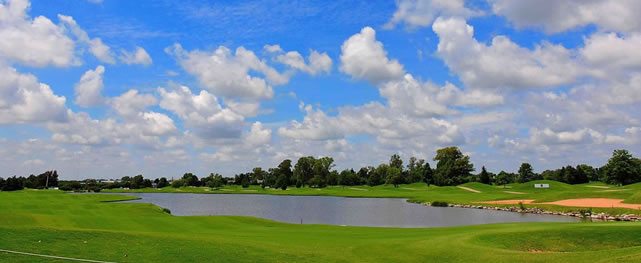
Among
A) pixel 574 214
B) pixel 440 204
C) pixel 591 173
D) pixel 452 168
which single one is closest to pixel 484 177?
pixel 452 168

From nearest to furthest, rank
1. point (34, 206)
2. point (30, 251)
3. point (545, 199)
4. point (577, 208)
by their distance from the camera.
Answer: point (30, 251) < point (34, 206) < point (577, 208) < point (545, 199)

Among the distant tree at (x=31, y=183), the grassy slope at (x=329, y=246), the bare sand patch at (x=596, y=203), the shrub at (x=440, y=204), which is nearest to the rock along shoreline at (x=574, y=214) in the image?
the shrub at (x=440, y=204)

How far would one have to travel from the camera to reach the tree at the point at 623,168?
129m

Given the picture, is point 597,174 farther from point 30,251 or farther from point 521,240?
point 30,251

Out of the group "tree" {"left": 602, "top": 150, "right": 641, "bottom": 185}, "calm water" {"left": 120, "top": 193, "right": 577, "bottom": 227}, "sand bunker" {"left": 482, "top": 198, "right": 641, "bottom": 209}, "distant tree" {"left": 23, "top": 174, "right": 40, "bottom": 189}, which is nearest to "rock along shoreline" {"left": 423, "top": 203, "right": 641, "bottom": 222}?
"calm water" {"left": 120, "top": 193, "right": 577, "bottom": 227}

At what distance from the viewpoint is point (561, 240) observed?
28.6 m

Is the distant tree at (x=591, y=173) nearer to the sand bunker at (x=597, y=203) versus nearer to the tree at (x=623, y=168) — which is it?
the tree at (x=623, y=168)

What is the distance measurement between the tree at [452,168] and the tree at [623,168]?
51189mm

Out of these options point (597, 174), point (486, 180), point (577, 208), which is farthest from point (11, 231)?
point (597, 174)

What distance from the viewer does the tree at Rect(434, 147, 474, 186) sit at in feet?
575

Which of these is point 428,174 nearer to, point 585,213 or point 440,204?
point 440,204

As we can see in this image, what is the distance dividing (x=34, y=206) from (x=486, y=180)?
497 feet

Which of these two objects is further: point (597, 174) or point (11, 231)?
point (597, 174)

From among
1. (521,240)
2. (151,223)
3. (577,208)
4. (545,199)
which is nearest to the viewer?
(521,240)
